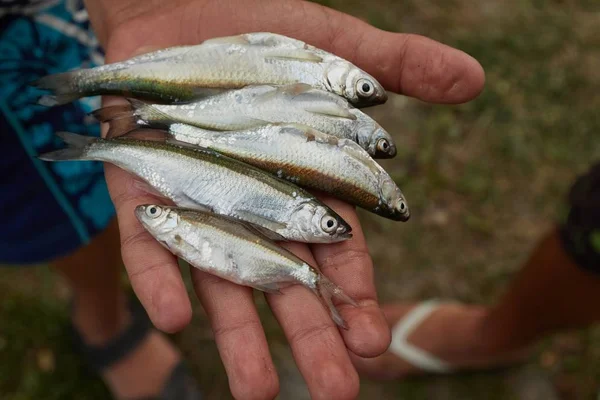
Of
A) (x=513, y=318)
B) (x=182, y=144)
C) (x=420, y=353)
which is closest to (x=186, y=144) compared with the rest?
(x=182, y=144)

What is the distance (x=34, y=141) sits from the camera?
2.62m

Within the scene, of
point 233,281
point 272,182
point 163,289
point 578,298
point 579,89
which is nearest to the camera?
point 163,289

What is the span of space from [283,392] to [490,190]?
2.17 m

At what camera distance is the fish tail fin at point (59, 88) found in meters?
2.47

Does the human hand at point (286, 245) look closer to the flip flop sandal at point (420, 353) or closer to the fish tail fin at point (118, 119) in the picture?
the fish tail fin at point (118, 119)

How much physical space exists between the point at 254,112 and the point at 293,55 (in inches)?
13.1

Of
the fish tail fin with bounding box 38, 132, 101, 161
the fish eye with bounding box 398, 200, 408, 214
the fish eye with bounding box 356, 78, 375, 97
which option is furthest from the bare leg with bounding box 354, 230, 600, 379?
the fish tail fin with bounding box 38, 132, 101, 161

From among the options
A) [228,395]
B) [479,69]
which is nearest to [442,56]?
[479,69]

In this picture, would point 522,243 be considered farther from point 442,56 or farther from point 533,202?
point 442,56

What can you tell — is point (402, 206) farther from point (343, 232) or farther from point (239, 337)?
point (239, 337)

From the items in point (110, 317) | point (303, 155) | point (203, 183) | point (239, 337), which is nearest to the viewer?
point (239, 337)

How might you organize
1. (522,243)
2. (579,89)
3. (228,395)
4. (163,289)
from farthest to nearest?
(579,89), (522,243), (228,395), (163,289)

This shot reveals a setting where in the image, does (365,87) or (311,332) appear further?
(365,87)

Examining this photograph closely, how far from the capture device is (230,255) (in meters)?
2.19
